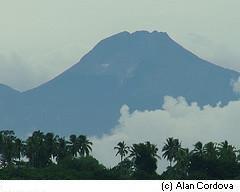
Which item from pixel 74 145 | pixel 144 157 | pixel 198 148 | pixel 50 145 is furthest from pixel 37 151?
pixel 198 148

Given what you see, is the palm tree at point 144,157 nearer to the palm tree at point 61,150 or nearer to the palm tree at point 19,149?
the palm tree at point 61,150

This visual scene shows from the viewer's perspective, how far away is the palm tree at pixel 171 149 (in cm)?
15788

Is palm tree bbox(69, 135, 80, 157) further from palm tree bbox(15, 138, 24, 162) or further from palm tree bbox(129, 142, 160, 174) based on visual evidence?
palm tree bbox(129, 142, 160, 174)

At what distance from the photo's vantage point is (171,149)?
520 ft

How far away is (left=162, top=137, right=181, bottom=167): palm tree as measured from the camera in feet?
518

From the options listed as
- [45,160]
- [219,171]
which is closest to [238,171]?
[219,171]

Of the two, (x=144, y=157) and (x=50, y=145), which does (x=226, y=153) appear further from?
(x=50, y=145)

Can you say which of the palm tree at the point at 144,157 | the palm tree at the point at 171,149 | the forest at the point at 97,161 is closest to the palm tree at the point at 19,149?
the forest at the point at 97,161

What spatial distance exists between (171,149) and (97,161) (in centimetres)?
4238

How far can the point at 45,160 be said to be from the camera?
134m

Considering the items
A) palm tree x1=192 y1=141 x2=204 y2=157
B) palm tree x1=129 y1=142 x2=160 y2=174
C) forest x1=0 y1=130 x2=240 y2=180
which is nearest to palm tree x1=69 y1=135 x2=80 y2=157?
forest x1=0 y1=130 x2=240 y2=180
